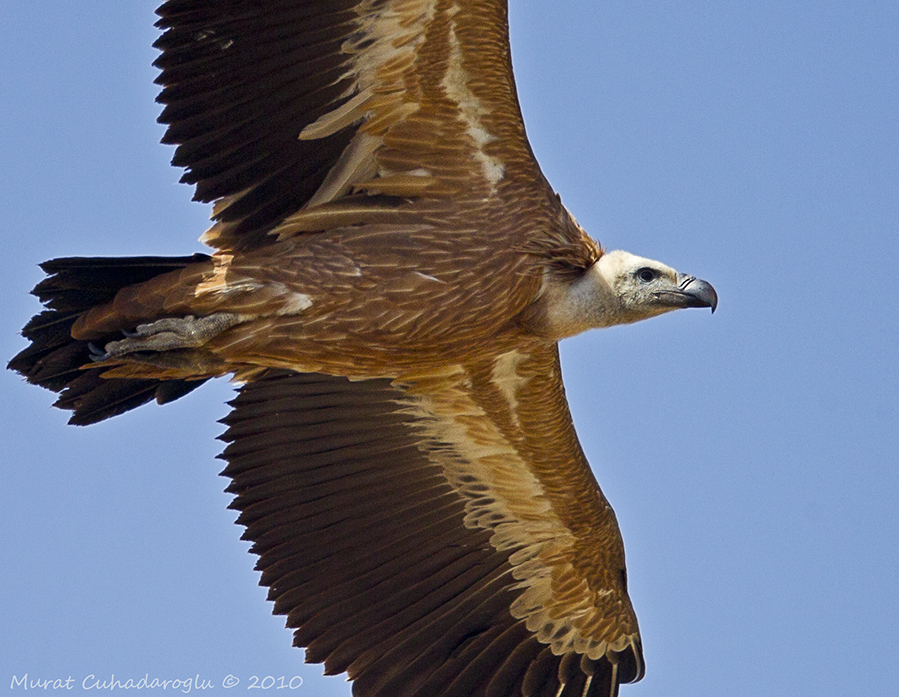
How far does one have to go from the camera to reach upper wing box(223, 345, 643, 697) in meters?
9.91

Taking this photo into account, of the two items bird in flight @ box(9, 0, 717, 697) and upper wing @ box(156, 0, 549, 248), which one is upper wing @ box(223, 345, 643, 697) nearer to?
bird in flight @ box(9, 0, 717, 697)

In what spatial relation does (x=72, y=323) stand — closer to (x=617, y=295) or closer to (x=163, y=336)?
(x=163, y=336)

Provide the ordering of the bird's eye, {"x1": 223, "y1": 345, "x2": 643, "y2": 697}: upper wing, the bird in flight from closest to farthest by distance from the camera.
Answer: the bird in flight, the bird's eye, {"x1": 223, "y1": 345, "x2": 643, "y2": 697}: upper wing

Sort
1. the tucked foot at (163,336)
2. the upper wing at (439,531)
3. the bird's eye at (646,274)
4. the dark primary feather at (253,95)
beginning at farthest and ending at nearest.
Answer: the upper wing at (439,531)
the bird's eye at (646,274)
the tucked foot at (163,336)
the dark primary feather at (253,95)

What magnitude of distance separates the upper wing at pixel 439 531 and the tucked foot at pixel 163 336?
142 cm

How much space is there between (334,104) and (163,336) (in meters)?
1.61

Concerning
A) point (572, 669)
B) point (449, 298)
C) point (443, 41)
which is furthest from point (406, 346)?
point (572, 669)

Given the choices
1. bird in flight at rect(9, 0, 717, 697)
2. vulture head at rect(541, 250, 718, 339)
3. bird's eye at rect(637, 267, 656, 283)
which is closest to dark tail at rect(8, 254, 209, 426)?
bird in flight at rect(9, 0, 717, 697)

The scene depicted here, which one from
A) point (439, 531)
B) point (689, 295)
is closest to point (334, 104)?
point (689, 295)

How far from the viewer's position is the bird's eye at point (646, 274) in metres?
9.02

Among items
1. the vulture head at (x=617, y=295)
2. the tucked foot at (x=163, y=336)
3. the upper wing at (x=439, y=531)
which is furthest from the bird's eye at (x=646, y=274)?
the tucked foot at (x=163, y=336)

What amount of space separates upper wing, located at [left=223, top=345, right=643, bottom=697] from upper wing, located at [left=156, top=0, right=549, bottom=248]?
1457 millimetres

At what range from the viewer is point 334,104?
858 centimetres

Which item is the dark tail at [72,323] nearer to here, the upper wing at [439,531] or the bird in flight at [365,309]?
the bird in flight at [365,309]
